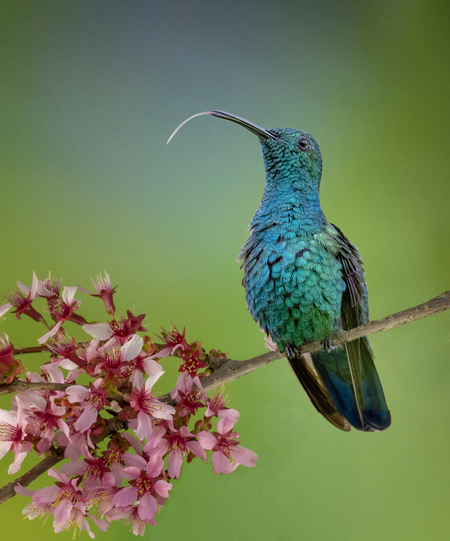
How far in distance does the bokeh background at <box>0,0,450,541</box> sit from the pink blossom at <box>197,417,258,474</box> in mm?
510

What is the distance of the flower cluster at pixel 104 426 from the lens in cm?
72

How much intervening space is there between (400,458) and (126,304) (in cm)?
92

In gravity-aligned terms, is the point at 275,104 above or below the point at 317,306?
above

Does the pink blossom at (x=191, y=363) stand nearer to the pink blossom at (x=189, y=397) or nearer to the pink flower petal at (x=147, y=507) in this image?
the pink blossom at (x=189, y=397)

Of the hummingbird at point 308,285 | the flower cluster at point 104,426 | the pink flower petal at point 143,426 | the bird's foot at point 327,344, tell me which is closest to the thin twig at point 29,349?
the flower cluster at point 104,426

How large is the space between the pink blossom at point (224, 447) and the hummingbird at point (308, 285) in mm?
320

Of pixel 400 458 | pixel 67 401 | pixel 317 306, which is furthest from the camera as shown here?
pixel 400 458

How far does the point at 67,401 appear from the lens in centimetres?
73

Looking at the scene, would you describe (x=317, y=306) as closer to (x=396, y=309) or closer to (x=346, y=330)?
(x=346, y=330)

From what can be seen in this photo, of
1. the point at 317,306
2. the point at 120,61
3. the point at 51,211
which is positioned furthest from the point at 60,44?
the point at 317,306

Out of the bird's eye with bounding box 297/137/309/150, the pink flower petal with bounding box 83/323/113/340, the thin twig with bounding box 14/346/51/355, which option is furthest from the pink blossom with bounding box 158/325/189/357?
the bird's eye with bounding box 297/137/309/150

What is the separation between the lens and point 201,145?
1343 millimetres

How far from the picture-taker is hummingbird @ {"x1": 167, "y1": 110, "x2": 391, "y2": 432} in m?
1.03

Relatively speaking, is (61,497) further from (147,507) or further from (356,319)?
(356,319)
